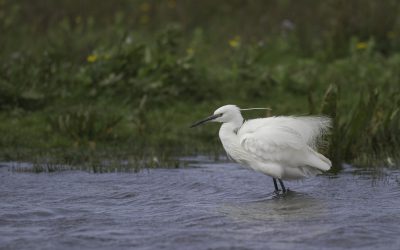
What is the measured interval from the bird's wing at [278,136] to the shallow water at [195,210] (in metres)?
0.41

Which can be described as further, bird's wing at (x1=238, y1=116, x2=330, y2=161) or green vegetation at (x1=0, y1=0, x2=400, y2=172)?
green vegetation at (x1=0, y1=0, x2=400, y2=172)

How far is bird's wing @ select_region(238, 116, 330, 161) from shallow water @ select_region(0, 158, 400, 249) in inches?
16.1

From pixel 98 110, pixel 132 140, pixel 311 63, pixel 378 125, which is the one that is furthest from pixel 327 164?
pixel 311 63

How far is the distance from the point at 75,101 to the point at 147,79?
1.04 metres

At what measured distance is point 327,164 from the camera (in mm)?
7129

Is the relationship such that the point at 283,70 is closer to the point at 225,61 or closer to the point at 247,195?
the point at 225,61

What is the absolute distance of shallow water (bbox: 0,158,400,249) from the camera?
5.52 metres

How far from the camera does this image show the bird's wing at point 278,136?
701 cm

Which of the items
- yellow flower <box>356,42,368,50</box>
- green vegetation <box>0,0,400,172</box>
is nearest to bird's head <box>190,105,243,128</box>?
green vegetation <box>0,0,400,172</box>

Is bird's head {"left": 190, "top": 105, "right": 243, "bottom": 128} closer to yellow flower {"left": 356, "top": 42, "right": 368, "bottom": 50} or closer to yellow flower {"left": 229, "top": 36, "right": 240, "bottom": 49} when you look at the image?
yellow flower {"left": 229, "top": 36, "right": 240, "bottom": 49}

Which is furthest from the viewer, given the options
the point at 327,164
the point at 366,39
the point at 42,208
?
the point at 366,39

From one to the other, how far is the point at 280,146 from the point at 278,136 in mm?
90

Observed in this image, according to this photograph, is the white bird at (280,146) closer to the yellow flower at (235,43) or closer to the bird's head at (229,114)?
the bird's head at (229,114)

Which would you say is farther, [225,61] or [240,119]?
[225,61]
